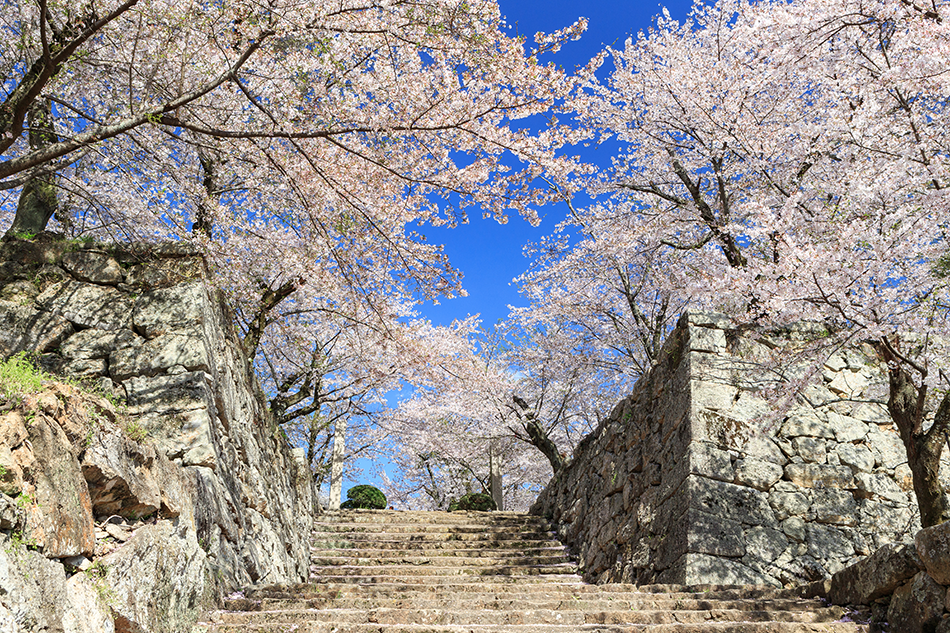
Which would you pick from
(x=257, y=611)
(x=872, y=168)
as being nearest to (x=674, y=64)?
(x=872, y=168)

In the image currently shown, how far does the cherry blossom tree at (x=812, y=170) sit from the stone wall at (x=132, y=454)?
4.38 metres

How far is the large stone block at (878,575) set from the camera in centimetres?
395

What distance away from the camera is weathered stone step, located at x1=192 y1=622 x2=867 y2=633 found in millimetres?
3963

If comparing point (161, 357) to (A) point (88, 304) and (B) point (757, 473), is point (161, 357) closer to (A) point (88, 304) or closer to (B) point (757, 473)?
(A) point (88, 304)

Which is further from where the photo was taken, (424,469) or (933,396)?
(424,469)

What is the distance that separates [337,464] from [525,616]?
13.0m

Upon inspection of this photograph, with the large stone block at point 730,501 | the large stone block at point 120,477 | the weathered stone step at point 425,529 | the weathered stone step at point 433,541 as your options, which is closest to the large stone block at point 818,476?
the large stone block at point 730,501

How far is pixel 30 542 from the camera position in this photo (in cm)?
Result: 277

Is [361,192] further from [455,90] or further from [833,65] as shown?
[833,65]

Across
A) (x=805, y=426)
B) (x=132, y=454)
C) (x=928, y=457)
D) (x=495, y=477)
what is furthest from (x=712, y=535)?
(x=495, y=477)

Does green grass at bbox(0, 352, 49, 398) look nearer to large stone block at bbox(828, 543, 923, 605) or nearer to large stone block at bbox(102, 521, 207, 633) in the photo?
large stone block at bbox(102, 521, 207, 633)

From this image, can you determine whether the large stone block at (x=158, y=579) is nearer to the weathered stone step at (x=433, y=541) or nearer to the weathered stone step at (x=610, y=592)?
the weathered stone step at (x=610, y=592)

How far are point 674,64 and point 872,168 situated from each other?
4.68 meters

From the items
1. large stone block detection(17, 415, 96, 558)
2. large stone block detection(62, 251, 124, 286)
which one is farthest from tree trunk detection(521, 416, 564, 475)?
large stone block detection(17, 415, 96, 558)
